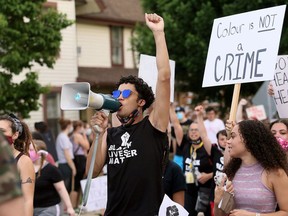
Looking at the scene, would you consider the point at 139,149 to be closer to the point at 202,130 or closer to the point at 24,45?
the point at 202,130

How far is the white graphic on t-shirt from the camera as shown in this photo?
4305 mm

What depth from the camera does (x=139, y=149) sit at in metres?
4.30

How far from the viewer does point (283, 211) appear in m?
4.42

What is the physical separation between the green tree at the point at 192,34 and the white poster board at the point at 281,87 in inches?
458

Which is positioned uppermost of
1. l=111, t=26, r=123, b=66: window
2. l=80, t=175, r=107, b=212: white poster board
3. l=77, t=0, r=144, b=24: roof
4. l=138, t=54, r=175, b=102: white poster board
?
l=77, t=0, r=144, b=24: roof

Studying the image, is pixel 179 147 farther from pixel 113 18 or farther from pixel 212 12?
pixel 113 18

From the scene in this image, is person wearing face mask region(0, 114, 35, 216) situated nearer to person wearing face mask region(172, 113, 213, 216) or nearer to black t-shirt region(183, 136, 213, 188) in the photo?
person wearing face mask region(172, 113, 213, 216)

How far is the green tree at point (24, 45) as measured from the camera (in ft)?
48.1

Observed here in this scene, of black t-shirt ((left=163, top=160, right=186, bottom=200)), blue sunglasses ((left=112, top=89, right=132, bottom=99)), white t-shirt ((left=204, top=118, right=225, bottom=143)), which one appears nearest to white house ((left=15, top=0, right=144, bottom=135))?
white t-shirt ((left=204, top=118, right=225, bottom=143))

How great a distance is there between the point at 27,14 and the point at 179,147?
7071 millimetres

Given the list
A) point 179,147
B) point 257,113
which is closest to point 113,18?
point 257,113

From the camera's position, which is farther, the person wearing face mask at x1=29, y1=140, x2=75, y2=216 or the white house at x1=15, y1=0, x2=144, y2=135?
the white house at x1=15, y1=0, x2=144, y2=135

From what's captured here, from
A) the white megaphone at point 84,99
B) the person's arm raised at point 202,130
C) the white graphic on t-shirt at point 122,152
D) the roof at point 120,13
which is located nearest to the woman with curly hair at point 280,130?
the person's arm raised at point 202,130

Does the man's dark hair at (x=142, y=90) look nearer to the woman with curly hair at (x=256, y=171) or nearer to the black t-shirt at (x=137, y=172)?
the black t-shirt at (x=137, y=172)
